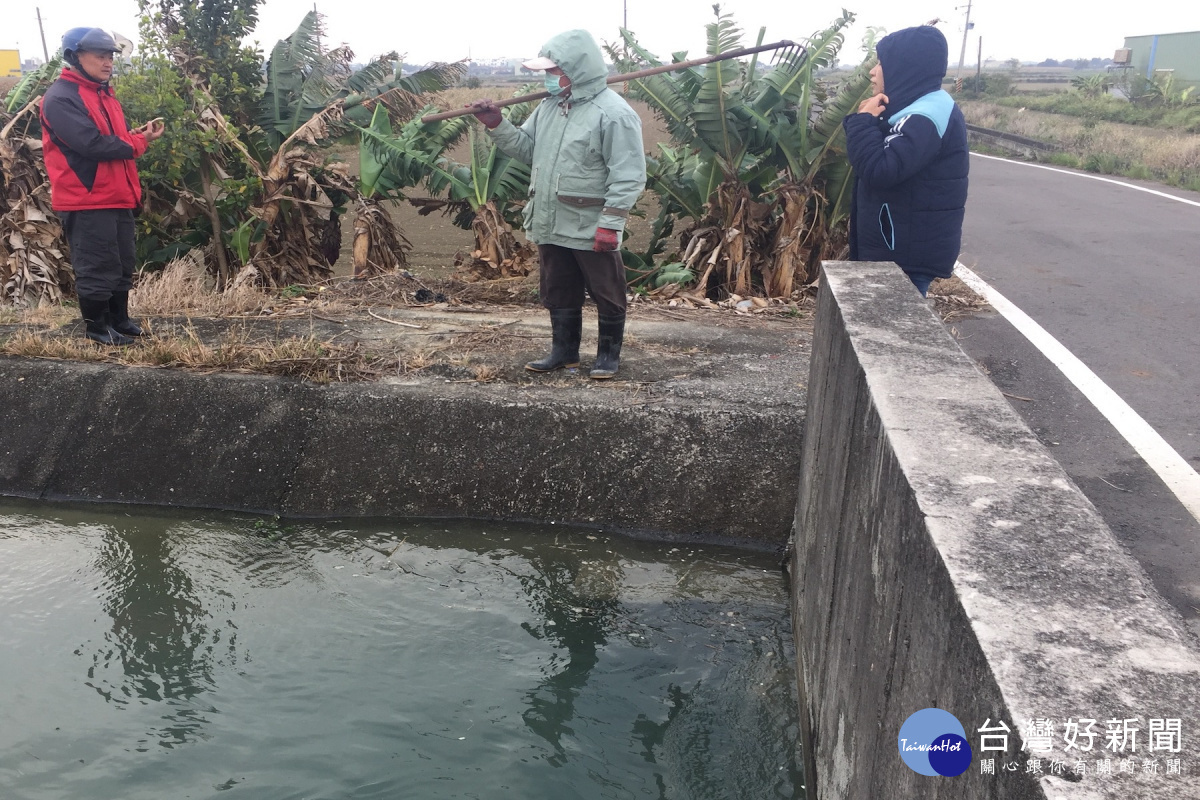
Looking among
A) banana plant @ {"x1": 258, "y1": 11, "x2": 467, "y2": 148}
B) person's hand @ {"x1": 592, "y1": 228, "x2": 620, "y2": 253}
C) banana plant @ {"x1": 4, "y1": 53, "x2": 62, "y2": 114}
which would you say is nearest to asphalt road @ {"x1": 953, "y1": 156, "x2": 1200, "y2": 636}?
person's hand @ {"x1": 592, "y1": 228, "x2": 620, "y2": 253}

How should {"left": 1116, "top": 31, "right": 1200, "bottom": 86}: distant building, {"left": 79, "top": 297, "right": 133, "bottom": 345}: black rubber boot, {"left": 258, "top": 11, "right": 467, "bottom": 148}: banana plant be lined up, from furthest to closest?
{"left": 1116, "top": 31, "right": 1200, "bottom": 86}: distant building, {"left": 258, "top": 11, "right": 467, "bottom": 148}: banana plant, {"left": 79, "top": 297, "right": 133, "bottom": 345}: black rubber boot

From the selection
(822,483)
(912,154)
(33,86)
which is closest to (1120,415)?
(912,154)

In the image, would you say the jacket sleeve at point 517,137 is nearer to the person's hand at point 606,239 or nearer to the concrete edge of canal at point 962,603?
the person's hand at point 606,239

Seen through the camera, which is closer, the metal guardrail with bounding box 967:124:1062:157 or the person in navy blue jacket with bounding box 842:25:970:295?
the person in navy blue jacket with bounding box 842:25:970:295

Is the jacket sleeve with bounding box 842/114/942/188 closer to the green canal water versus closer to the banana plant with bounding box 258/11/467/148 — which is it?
the green canal water

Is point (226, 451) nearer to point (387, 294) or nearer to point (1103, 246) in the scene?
point (387, 294)

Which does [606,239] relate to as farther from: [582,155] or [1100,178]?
[1100,178]

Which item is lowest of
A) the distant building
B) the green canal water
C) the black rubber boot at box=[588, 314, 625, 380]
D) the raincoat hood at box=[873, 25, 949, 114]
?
the green canal water

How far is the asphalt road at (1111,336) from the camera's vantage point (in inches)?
161

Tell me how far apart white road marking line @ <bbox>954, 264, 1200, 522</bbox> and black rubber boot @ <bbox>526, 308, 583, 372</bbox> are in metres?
2.87

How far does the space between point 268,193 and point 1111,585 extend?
8.71 metres

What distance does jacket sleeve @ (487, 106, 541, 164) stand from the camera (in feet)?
17.8

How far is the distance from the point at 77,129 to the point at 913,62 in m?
4.50

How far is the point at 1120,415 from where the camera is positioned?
17.4 feet
